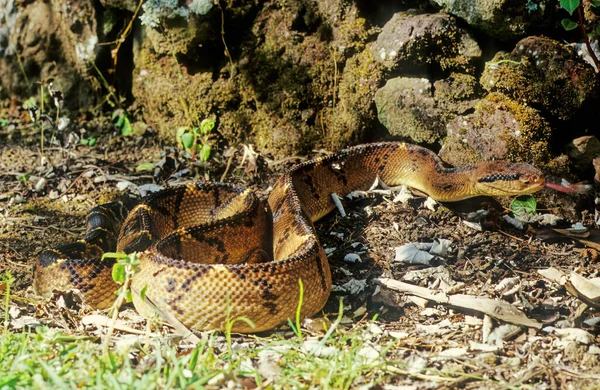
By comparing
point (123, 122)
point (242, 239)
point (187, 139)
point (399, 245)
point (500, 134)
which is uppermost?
point (123, 122)

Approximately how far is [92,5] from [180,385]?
646 centimetres

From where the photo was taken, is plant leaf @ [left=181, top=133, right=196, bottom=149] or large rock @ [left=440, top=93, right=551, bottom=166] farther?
plant leaf @ [left=181, top=133, right=196, bottom=149]

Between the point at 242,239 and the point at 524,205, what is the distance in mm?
2777

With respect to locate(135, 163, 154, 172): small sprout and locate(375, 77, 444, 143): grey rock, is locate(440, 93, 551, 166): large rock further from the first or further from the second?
locate(135, 163, 154, 172): small sprout

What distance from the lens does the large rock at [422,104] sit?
6.88m

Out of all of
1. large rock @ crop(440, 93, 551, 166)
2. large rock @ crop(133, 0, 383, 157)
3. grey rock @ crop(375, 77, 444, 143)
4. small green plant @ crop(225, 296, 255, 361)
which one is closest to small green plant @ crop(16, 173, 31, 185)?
large rock @ crop(133, 0, 383, 157)

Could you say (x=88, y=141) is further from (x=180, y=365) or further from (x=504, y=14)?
(x=180, y=365)

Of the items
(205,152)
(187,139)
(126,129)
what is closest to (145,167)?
(187,139)

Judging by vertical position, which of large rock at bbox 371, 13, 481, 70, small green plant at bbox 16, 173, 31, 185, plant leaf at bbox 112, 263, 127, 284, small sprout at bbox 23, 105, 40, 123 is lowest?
small green plant at bbox 16, 173, 31, 185

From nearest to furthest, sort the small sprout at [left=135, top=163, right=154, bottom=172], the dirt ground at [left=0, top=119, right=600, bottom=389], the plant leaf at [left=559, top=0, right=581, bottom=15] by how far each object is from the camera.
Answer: the dirt ground at [left=0, top=119, right=600, bottom=389] < the plant leaf at [left=559, top=0, right=581, bottom=15] < the small sprout at [left=135, top=163, right=154, bottom=172]

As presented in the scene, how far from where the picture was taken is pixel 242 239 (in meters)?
6.20

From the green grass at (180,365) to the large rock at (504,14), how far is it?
139 inches

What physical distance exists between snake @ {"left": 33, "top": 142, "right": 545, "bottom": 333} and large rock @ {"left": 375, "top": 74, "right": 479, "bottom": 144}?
216 mm

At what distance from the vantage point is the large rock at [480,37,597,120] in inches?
248
